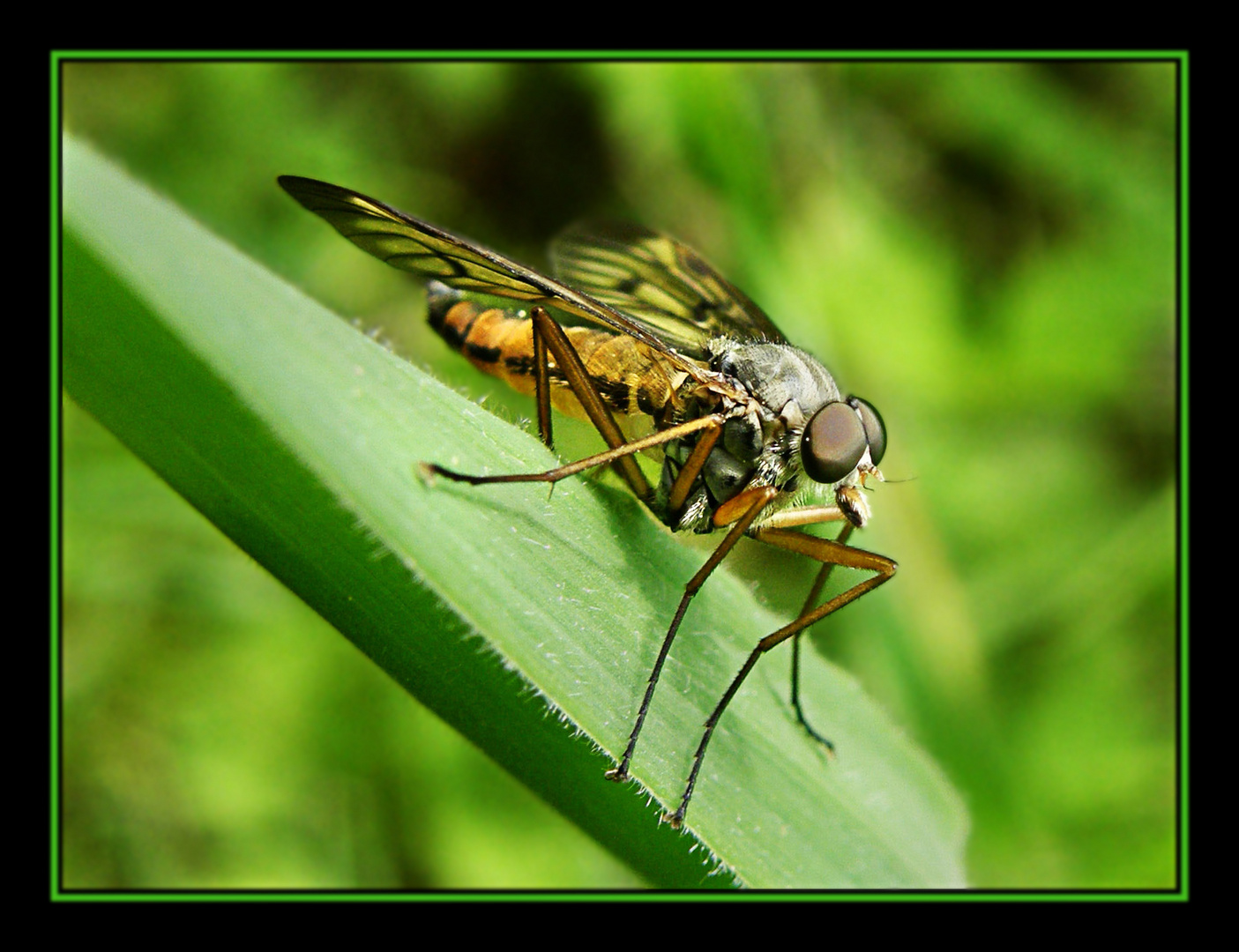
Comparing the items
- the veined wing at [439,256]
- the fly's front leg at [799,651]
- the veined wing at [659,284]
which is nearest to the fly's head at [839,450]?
the fly's front leg at [799,651]

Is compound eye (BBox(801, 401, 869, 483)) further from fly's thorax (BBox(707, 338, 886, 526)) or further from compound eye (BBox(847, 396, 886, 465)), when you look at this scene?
compound eye (BBox(847, 396, 886, 465))

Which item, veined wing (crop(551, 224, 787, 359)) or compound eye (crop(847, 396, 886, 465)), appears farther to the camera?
veined wing (crop(551, 224, 787, 359))

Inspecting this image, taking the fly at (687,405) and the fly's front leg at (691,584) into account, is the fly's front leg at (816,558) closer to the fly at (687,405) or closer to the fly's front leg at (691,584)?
the fly at (687,405)

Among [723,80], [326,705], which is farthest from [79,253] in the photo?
[723,80]

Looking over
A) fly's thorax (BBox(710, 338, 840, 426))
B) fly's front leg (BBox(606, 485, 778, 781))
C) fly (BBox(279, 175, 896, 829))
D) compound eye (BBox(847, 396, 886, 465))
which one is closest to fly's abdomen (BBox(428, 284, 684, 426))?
fly (BBox(279, 175, 896, 829))

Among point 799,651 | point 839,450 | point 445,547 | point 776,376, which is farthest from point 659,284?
point 445,547

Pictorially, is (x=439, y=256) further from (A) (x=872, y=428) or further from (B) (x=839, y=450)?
(A) (x=872, y=428)
